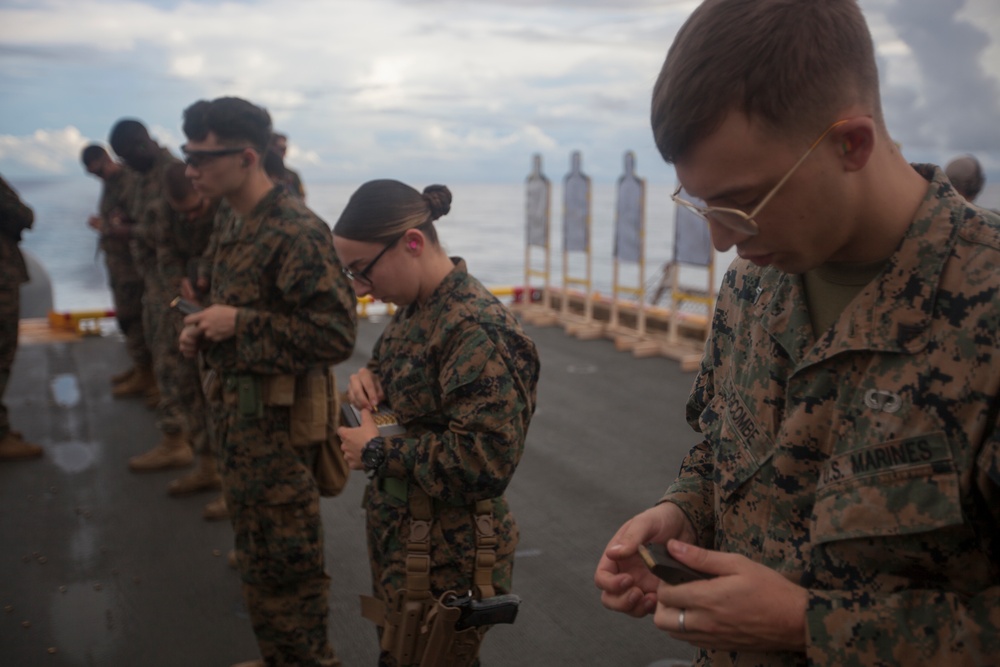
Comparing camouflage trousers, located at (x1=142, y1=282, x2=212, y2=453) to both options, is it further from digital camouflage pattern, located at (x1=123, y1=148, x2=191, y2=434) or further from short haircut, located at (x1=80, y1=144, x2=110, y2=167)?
short haircut, located at (x1=80, y1=144, x2=110, y2=167)

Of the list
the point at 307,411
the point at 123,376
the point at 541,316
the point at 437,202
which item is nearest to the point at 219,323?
the point at 307,411

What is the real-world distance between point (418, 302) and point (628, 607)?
3.42 feet

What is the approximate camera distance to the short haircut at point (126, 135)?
4773mm

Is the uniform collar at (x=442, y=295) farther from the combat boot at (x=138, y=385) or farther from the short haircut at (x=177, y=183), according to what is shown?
the combat boot at (x=138, y=385)

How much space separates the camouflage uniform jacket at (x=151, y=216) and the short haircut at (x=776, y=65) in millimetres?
4111

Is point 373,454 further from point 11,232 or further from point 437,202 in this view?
point 11,232

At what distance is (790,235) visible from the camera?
3.00 feet

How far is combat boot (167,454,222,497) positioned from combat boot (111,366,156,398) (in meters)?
1.97

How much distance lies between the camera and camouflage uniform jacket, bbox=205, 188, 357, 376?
8.20 feet

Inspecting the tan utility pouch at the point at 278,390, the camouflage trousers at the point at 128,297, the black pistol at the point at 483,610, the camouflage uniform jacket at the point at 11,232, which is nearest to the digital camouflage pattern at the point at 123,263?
the camouflage trousers at the point at 128,297

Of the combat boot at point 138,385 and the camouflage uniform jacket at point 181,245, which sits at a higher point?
the camouflage uniform jacket at point 181,245

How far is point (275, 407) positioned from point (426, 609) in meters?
1.04

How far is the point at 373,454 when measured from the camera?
5.98 ft

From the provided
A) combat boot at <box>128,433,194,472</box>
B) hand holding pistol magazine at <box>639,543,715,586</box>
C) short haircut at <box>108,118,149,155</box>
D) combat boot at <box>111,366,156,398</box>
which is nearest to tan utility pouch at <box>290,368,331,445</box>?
hand holding pistol magazine at <box>639,543,715,586</box>
